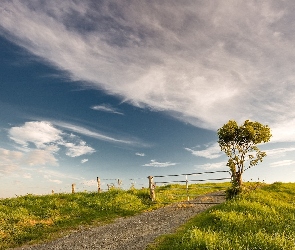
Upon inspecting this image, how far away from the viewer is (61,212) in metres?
22.9

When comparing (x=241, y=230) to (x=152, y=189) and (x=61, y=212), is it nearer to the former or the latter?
(x=152, y=189)

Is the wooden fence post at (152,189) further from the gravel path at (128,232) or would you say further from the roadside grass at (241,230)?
the roadside grass at (241,230)

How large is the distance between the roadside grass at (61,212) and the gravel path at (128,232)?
150cm

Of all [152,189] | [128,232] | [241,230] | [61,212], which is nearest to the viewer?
[241,230]

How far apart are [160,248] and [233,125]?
3723 cm

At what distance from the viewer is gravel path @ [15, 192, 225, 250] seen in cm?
1464

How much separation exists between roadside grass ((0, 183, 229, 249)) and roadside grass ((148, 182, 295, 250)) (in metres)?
6.52

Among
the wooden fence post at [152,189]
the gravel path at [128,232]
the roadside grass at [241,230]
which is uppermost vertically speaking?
the wooden fence post at [152,189]

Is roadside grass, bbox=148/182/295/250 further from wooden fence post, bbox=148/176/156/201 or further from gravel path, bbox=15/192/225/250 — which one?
wooden fence post, bbox=148/176/156/201

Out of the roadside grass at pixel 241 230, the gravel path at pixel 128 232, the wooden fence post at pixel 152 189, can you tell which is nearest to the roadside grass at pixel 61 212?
the wooden fence post at pixel 152 189

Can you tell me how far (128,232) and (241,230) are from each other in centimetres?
737

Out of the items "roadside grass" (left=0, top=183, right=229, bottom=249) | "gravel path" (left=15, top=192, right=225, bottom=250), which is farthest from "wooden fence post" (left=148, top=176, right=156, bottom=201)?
"gravel path" (left=15, top=192, right=225, bottom=250)

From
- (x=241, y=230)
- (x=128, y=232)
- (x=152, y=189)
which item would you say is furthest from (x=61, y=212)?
(x=241, y=230)

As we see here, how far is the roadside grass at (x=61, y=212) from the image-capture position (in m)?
18.1
